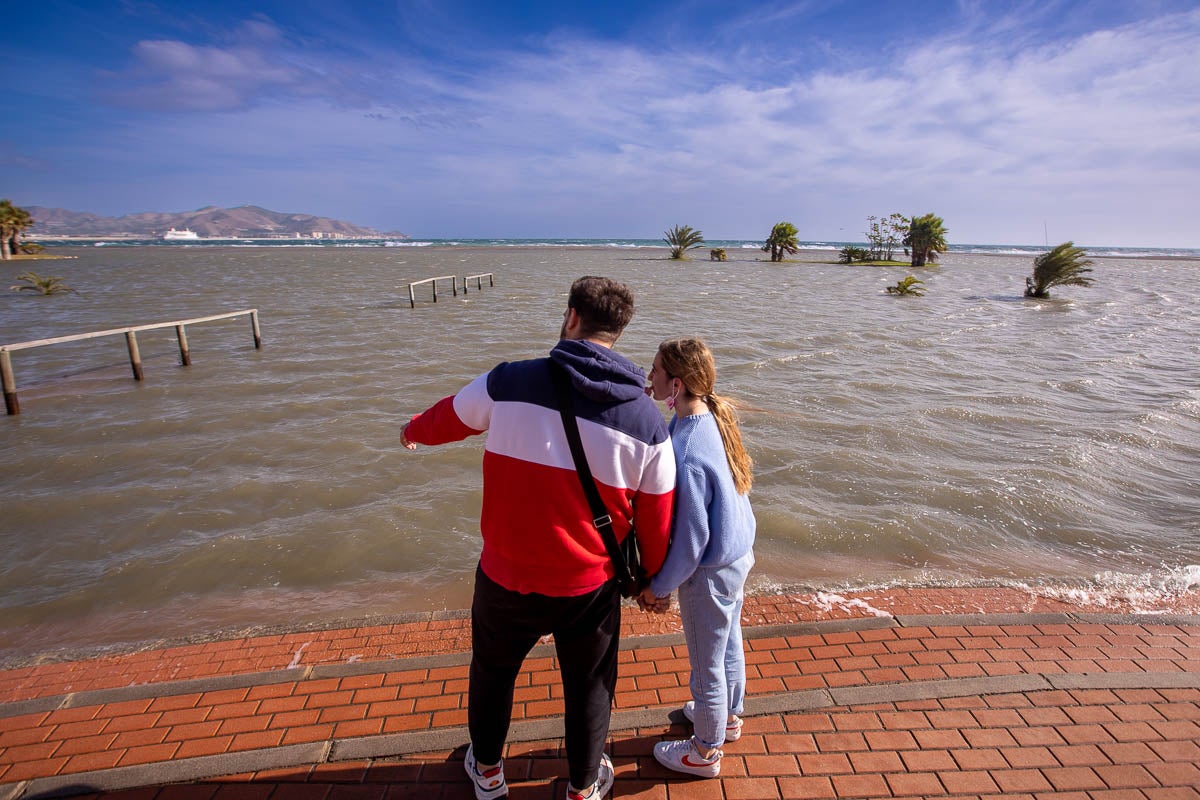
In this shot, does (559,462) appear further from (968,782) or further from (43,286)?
(43,286)

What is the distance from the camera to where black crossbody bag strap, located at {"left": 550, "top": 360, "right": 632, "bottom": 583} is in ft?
6.33

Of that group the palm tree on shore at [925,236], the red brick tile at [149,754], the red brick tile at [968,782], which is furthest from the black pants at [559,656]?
the palm tree on shore at [925,236]

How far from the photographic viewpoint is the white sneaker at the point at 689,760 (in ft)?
8.74

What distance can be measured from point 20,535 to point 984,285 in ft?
148

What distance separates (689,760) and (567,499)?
148 cm

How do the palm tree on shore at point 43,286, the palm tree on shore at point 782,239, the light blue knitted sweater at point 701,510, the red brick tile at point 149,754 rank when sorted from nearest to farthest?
the light blue knitted sweater at point 701,510 → the red brick tile at point 149,754 → the palm tree on shore at point 43,286 → the palm tree on shore at point 782,239

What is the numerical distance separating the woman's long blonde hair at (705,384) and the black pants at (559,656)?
0.71 metres

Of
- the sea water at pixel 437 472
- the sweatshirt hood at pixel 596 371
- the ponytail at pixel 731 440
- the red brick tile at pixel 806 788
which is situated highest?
the sweatshirt hood at pixel 596 371

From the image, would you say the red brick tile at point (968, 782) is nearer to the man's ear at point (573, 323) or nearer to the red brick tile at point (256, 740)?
the man's ear at point (573, 323)

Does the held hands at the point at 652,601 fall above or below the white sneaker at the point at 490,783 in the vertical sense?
above

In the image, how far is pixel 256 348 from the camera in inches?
612

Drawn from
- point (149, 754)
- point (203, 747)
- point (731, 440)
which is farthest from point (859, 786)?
point (149, 754)

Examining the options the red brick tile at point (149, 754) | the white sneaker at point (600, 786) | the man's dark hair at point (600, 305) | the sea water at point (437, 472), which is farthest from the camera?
the sea water at point (437, 472)

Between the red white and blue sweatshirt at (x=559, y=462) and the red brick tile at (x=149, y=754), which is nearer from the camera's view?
the red white and blue sweatshirt at (x=559, y=462)
